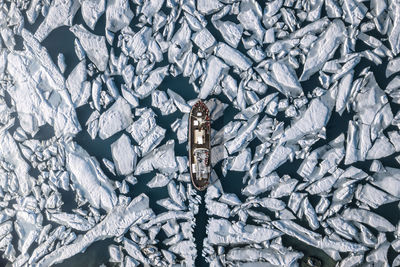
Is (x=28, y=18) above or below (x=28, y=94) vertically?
above

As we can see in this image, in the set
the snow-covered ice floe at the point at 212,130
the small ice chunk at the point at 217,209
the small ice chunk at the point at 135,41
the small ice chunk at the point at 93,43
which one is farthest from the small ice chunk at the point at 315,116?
the small ice chunk at the point at 93,43

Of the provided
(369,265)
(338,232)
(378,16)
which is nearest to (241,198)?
(338,232)

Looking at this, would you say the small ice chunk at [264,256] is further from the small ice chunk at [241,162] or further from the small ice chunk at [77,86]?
the small ice chunk at [77,86]

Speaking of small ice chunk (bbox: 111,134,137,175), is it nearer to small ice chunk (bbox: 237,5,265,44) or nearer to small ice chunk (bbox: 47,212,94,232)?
small ice chunk (bbox: 47,212,94,232)

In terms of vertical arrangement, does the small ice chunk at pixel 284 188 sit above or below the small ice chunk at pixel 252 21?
below

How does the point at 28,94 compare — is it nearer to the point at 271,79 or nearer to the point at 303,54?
the point at 271,79

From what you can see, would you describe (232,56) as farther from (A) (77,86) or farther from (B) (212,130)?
(A) (77,86)
